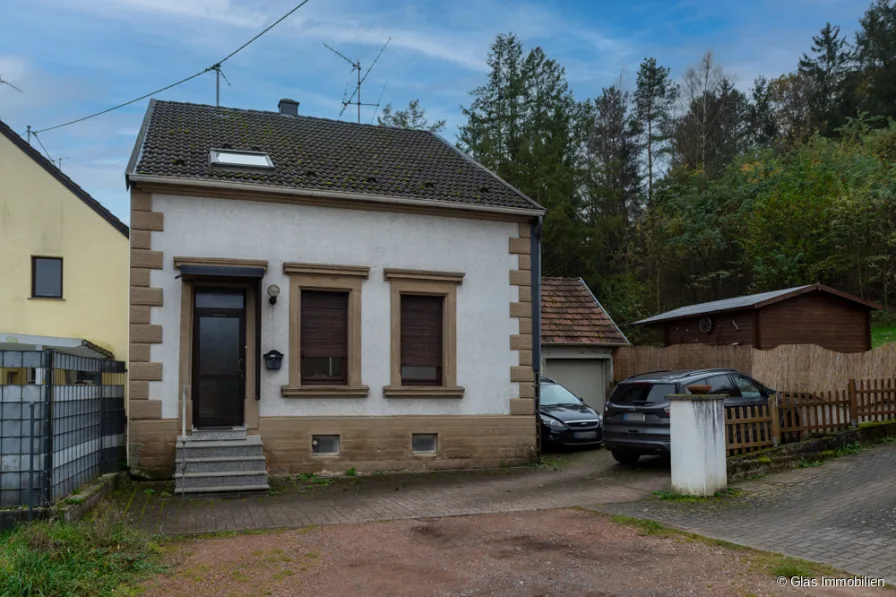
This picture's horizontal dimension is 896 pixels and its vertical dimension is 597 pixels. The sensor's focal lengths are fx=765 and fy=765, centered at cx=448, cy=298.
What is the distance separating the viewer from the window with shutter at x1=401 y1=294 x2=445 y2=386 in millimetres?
14211

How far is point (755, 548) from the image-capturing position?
25.0 ft

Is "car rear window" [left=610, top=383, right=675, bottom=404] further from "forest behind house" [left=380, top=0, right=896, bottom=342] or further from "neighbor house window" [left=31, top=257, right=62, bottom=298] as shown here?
"forest behind house" [left=380, top=0, right=896, bottom=342]

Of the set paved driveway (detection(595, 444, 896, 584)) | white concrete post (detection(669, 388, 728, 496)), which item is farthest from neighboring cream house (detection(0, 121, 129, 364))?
paved driveway (detection(595, 444, 896, 584))

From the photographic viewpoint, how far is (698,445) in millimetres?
10578

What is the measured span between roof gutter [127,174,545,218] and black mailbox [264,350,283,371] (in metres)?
2.75

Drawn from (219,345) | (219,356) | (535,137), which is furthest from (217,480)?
(535,137)

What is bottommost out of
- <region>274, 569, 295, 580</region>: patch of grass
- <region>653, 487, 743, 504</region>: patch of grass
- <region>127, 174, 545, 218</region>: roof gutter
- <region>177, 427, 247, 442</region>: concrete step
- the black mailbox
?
<region>653, 487, 743, 504</region>: patch of grass

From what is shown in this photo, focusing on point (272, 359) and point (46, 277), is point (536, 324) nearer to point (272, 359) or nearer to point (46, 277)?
point (272, 359)

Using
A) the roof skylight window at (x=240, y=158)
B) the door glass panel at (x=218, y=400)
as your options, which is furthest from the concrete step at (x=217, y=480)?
the roof skylight window at (x=240, y=158)

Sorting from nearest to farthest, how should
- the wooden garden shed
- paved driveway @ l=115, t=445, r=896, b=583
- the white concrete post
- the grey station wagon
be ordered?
paved driveway @ l=115, t=445, r=896, b=583, the white concrete post, the grey station wagon, the wooden garden shed

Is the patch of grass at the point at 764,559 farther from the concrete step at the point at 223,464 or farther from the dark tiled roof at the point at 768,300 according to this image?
the dark tiled roof at the point at 768,300

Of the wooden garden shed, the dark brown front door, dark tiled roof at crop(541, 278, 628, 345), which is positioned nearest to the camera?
the dark brown front door

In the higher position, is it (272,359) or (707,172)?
(707,172)

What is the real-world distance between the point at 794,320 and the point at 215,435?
15.9m
